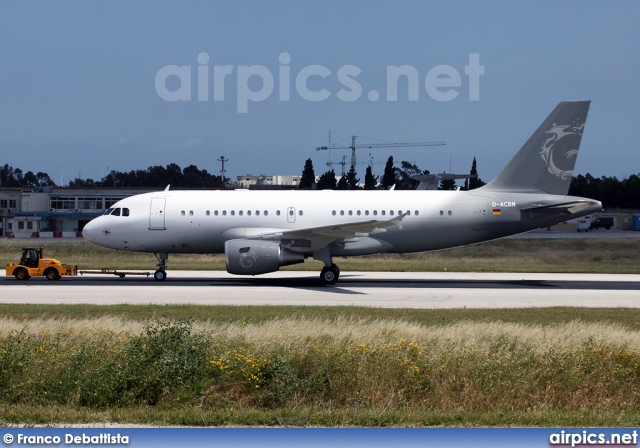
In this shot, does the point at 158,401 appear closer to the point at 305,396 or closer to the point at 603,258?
the point at 305,396

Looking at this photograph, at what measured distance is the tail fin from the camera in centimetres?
3531

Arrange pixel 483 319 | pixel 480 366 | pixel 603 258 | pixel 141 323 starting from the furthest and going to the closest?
1. pixel 603 258
2. pixel 483 319
3. pixel 141 323
4. pixel 480 366

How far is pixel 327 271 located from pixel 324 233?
1.78 metres

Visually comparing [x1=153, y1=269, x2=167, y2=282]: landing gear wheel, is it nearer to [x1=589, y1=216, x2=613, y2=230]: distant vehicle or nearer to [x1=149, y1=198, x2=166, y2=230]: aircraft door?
Result: [x1=149, y1=198, x2=166, y2=230]: aircraft door

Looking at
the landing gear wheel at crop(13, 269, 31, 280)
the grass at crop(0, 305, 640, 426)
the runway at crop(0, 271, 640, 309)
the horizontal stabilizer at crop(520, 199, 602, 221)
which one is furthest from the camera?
the landing gear wheel at crop(13, 269, 31, 280)

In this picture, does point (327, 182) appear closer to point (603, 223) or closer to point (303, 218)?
point (603, 223)

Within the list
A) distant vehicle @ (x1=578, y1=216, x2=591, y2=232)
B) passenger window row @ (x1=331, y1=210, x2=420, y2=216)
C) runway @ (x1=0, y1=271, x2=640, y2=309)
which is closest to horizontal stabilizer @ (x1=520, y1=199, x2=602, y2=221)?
runway @ (x1=0, y1=271, x2=640, y2=309)

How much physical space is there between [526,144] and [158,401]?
26430 mm

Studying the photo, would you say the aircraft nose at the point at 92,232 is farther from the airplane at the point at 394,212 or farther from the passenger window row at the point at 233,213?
the passenger window row at the point at 233,213

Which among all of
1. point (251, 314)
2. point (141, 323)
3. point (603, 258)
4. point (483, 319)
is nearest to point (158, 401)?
point (141, 323)

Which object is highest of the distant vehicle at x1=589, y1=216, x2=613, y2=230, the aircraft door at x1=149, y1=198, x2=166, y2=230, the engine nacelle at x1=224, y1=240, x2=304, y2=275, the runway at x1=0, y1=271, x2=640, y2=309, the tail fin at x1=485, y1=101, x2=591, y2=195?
the tail fin at x1=485, y1=101, x2=591, y2=195

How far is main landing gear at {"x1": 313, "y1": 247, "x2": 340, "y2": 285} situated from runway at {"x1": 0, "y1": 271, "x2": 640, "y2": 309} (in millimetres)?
455

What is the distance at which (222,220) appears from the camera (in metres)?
A: 35.1

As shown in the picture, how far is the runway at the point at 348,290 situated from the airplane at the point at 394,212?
1804 millimetres
